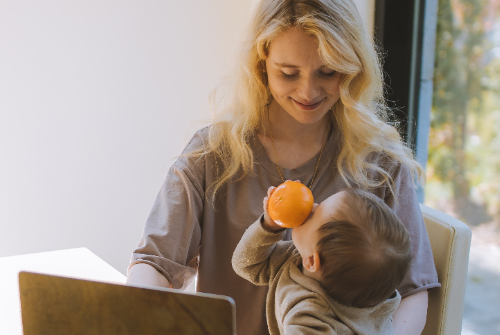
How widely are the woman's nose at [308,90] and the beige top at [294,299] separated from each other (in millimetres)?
364

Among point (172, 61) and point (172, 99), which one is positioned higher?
point (172, 61)

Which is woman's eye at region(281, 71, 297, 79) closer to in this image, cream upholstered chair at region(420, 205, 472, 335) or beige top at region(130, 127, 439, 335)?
beige top at region(130, 127, 439, 335)

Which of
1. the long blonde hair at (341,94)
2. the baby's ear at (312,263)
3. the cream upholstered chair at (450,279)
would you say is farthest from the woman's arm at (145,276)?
the cream upholstered chair at (450,279)

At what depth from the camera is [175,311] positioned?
0.59 meters

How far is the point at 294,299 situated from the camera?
95 cm

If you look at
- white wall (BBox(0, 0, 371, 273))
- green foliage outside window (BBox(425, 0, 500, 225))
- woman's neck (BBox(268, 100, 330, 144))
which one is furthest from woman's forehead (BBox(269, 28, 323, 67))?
white wall (BBox(0, 0, 371, 273))

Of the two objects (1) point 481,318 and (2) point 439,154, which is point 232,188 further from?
(1) point 481,318

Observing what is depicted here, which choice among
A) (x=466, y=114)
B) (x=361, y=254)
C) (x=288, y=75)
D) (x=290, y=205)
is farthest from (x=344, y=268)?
(x=466, y=114)

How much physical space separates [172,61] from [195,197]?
1.48m

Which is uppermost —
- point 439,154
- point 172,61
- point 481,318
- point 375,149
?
point 172,61

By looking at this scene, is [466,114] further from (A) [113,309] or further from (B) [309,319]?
(A) [113,309]

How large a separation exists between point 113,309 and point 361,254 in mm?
483

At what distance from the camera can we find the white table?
1304 millimetres

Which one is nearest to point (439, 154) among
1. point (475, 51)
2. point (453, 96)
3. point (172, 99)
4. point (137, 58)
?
point (453, 96)
